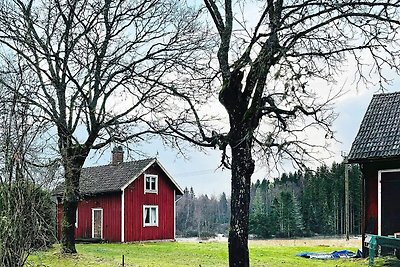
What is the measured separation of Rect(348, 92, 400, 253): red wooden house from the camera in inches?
710

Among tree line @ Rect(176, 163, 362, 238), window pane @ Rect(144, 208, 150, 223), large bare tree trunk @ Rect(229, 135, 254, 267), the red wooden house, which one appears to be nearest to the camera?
large bare tree trunk @ Rect(229, 135, 254, 267)

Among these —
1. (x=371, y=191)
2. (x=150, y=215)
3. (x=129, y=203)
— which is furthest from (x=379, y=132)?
(x=150, y=215)

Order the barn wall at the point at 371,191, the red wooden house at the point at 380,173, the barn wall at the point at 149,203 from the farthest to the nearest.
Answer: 1. the barn wall at the point at 149,203
2. the barn wall at the point at 371,191
3. the red wooden house at the point at 380,173

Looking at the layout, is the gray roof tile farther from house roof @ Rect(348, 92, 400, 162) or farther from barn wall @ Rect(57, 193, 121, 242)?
house roof @ Rect(348, 92, 400, 162)

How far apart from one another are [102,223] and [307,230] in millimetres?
27756

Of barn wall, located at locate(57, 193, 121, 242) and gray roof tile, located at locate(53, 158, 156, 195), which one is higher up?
gray roof tile, located at locate(53, 158, 156, 195)

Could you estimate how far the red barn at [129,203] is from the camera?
33844mm

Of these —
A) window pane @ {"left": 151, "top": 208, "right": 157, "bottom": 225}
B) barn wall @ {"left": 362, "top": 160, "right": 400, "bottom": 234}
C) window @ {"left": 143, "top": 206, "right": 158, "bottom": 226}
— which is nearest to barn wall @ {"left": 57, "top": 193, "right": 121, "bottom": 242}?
window @ {"left": 143, "top": 206, "right": 158, "bottom": 226}

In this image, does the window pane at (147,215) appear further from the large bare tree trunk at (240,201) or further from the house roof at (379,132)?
the large bare tree trunk at (240,201)

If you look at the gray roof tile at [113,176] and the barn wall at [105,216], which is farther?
the gray roof tile at [113,176]

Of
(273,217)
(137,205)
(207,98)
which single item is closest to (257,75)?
(207,98)

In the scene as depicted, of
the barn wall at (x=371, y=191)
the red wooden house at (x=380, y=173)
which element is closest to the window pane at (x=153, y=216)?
the red wooden house at (x=380, y=173)

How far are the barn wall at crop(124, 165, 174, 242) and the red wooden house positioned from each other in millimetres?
17990

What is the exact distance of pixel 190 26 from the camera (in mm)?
20281
